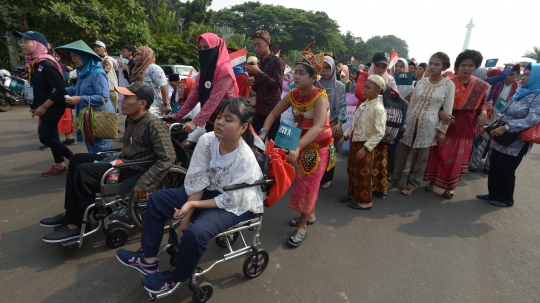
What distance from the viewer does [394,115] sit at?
3.92 meters

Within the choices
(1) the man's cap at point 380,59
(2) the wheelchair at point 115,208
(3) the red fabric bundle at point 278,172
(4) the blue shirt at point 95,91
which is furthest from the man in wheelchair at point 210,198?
(1) the man's cap at point 380,59

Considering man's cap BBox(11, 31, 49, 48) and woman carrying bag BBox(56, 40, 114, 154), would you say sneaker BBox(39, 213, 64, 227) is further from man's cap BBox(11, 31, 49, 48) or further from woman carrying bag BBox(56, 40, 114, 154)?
man's cap BBox(11, 31, 49, 48)

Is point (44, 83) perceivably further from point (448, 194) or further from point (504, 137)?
point (504, 137)

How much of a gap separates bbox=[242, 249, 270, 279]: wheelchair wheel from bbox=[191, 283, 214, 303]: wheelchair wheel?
327 millimetres

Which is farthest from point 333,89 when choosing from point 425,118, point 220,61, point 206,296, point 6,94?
point 6,94

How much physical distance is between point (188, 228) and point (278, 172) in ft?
2.50

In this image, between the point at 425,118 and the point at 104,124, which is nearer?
the point at 104,124

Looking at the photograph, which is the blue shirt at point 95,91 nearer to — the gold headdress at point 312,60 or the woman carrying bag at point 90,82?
the woman carrying bag at point 90,82

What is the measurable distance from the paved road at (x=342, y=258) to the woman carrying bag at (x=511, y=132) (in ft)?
0.85

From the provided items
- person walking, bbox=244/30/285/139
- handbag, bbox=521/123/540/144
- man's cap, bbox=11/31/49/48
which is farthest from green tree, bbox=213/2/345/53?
handbag, bbox=521/123/540/144

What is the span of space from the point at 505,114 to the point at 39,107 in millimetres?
6220

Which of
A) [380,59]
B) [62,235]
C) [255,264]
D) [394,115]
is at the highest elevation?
[380,59]

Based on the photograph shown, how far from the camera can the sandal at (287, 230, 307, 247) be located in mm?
2943

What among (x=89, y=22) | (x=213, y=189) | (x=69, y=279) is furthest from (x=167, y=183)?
(x=89, y=22)
